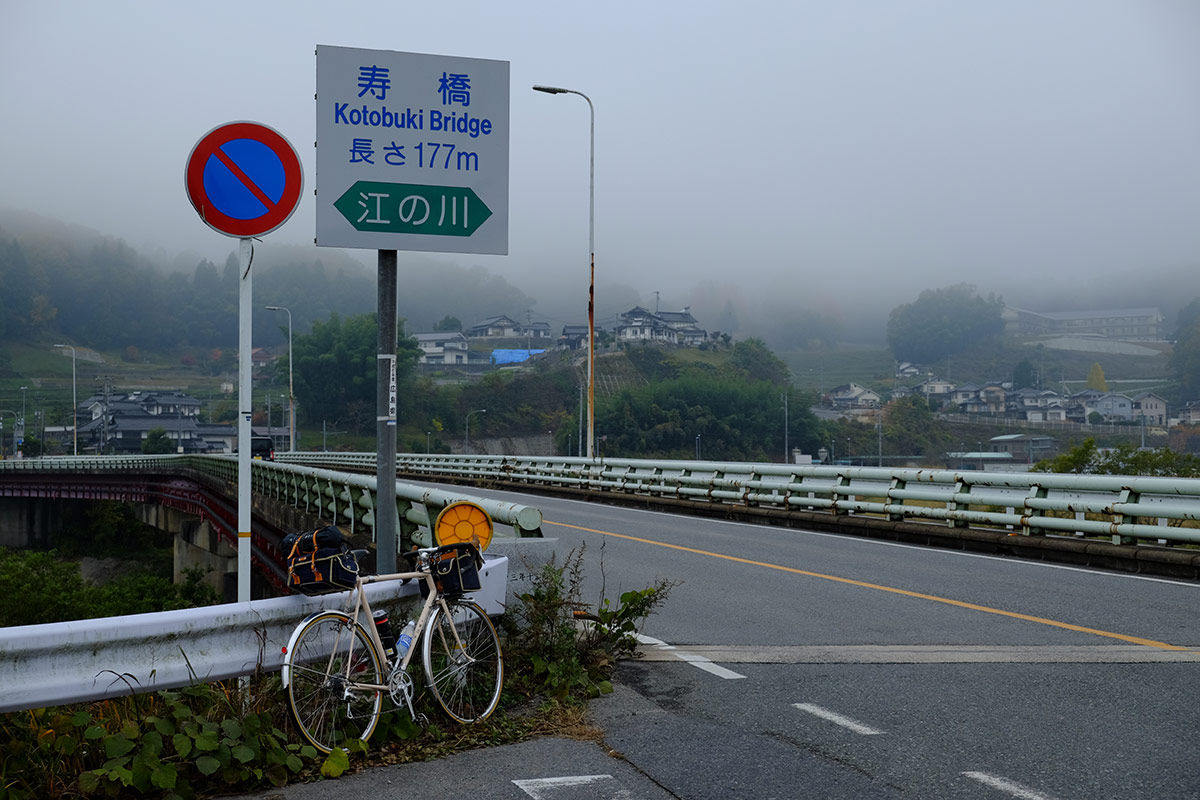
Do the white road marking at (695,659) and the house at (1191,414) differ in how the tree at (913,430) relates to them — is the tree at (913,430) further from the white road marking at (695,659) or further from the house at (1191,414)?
the white road marking at (695,659)

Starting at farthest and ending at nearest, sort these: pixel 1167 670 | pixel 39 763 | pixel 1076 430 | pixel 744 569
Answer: pixel 1076 430 → pixel 744 569 → pixel 1167 670 → pixel 39 763

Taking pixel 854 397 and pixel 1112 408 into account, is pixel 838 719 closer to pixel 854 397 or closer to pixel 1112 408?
pixel 1112 408

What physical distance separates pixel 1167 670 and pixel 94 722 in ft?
21.5

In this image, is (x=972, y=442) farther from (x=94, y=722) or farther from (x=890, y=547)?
(x=94, y=722)

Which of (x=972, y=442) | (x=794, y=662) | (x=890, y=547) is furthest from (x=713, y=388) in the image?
(x=794, y=662)

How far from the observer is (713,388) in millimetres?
120750

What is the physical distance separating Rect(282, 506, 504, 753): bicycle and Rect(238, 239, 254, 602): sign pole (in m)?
0.58

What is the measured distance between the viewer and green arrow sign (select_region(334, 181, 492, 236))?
22.7ft

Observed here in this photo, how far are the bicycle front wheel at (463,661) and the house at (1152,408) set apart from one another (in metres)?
114

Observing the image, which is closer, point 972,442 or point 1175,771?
point 1175,771

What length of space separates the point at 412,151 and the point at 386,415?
1785 mm

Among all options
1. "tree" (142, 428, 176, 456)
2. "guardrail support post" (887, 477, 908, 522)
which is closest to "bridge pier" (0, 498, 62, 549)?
"tree" (142, 428, 176, 456)

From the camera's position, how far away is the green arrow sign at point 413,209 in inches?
273

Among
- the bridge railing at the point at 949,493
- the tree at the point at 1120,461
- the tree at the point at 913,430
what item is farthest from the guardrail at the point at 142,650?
the tree at the point at 913,430
